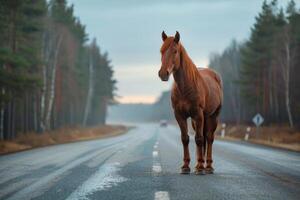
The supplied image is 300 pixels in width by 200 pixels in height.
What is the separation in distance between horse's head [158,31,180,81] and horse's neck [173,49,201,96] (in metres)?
0.25

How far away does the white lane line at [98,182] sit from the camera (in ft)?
22.9

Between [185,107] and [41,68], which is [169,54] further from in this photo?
[41,68]

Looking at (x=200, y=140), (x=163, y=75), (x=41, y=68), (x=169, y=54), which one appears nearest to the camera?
(x=163, y=75)

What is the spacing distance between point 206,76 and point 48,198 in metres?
5.11

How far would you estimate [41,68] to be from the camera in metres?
47.2

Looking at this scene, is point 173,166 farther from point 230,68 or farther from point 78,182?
point 230,68

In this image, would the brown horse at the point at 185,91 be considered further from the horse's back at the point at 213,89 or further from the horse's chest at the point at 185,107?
the horse's back at the point at 213,89

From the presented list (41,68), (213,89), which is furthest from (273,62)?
(213,89)

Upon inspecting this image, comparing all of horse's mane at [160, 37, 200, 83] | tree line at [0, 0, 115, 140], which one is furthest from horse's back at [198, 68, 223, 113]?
tree line at [0, 0, 115, 140]

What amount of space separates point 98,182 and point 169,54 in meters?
2.38

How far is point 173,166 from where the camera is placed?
36.6ft

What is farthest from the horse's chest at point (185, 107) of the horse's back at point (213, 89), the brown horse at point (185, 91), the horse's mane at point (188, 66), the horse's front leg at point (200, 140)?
the horse's back at point (213, 89)

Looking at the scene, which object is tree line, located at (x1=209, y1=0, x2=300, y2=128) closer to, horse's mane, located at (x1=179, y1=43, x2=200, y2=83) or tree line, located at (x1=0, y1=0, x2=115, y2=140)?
tree line, located at (x1=0, y1=0, x2=115, y2=140)

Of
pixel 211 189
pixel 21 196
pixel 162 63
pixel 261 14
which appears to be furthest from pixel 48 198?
pixel 261 14
